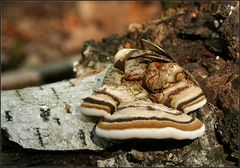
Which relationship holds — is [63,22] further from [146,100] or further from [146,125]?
[146,125]

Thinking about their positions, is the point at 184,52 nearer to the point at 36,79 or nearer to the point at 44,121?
the point at 44,121

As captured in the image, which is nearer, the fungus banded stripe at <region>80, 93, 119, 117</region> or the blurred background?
the fungus banded stripe at <region>80, 93, 119, 117</region>

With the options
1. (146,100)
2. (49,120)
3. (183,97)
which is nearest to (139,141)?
(146,100)

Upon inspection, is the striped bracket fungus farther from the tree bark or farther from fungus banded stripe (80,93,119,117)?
the tree bark

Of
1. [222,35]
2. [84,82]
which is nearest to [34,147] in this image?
[84,82]

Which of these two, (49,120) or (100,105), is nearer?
(100,105)

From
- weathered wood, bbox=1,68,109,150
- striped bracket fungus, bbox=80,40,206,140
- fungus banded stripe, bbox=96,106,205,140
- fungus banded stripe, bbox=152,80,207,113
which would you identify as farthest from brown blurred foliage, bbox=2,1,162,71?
fungus banded stripe, bbox=96,106,205,140

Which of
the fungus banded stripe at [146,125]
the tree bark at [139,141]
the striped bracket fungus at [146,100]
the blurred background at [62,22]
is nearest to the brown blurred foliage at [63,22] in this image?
the blurred background at [62,22]
